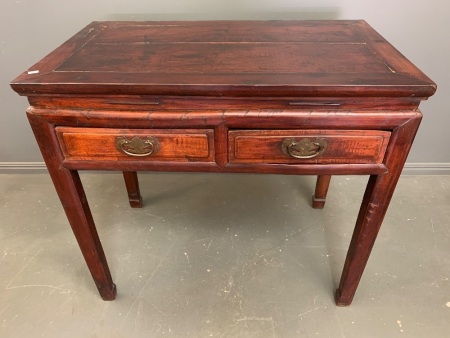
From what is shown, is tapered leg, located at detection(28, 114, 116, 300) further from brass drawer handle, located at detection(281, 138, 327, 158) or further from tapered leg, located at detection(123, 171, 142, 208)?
brass drawer handle, located at detection(281, 138, 327, 158)

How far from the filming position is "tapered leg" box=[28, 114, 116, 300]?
0.82 m

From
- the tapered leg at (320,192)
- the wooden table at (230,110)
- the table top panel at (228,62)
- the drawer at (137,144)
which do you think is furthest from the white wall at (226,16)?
the drawer at (137,144)

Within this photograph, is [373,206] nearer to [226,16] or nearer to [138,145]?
[138,145]

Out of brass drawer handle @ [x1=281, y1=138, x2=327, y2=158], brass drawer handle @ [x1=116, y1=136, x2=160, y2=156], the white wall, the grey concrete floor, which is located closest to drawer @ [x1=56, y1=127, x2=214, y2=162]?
brass drawer handle @ [x1=116, y1=136, x2=160, y2=156]

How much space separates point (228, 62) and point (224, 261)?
30.2 inches

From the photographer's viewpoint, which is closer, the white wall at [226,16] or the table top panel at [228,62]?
the table top panel at [228,62]

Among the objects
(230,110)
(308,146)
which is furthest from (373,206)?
(230,110)

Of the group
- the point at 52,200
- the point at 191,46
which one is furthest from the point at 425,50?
the point at 52,200

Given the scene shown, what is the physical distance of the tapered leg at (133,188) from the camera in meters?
1.48

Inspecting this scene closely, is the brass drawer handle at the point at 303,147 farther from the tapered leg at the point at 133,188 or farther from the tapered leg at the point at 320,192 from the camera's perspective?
the tapered leg at the point at 133,188

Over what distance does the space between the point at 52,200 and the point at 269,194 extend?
102 cm

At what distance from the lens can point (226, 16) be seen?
4.42 ft

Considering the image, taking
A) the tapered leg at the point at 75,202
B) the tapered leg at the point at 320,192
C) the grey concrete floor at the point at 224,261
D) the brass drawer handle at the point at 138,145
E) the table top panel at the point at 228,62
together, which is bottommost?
the grey concrete floor at the point at 224,261

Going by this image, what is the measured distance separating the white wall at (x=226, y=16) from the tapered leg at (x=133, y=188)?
2.03 ft
